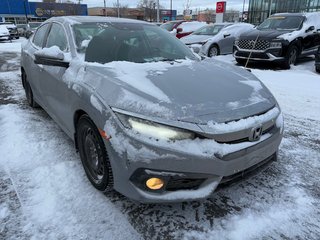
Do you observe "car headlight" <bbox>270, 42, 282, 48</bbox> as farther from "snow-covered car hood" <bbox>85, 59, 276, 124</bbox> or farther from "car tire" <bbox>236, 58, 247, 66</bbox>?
"snow-covered car hood" <bbox>85, 59, 276, 124</bbox>

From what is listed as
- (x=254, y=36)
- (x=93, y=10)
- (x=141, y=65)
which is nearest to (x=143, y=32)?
(x=141, y=65)

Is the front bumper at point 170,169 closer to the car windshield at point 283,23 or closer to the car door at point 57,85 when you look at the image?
the car door at point 57,85

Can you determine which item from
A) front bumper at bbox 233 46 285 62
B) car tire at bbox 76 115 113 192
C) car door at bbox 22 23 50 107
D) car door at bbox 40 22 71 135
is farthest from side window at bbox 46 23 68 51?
front bumper at bbox 233 46 285 62

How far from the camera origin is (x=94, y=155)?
271cm

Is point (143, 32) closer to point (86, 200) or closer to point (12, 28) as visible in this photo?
point (86, 200)

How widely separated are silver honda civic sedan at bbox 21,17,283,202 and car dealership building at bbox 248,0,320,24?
39.7m

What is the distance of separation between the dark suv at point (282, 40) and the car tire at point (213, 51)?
1.57 m

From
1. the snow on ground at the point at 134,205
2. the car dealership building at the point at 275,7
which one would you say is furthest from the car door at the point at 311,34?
the car dealership building at the point at 275,7

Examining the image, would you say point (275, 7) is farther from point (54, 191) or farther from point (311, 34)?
point (54, 191)

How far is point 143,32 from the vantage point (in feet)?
12.5

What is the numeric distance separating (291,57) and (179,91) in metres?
7.74

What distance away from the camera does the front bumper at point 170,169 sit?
6.97 feet

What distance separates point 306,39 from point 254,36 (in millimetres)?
1688

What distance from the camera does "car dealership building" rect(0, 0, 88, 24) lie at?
180 feet
